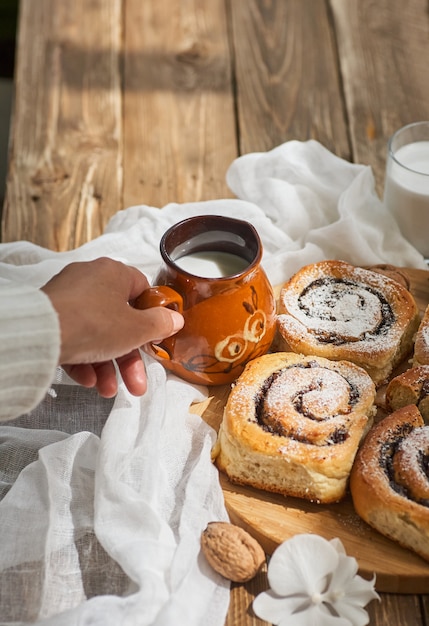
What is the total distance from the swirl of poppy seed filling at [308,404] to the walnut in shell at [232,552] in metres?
0.19

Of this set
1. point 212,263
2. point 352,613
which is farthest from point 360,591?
point 212,263

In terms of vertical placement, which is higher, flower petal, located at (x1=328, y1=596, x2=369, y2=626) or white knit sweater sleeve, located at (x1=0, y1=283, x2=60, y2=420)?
white knit sweater sleeve, located at (x1=0, y1=283, x2=60, y2=420)

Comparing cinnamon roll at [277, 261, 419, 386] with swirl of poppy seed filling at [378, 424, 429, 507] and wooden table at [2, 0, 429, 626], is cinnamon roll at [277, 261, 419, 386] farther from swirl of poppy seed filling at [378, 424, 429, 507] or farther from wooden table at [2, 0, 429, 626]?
wooden table at [2, 0, 429, 626]

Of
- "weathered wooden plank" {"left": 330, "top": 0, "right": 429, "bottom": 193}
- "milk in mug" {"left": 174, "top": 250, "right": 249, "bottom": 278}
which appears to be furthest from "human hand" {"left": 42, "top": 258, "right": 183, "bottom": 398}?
"weathered wooden plank" {"left": 330, "top": 0, "right": 429, "bottom": 193}

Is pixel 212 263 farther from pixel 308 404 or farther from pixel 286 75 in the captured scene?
pixel 286 75

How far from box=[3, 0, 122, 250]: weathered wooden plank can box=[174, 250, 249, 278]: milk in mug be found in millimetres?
599

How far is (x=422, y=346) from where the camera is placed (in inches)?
64.4

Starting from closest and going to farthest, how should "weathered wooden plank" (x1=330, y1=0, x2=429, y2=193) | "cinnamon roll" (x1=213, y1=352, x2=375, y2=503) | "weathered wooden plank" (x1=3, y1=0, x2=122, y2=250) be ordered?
"cinnamon roll" (x1=213, y1=352, x2=375, y2=503) < "weathered wooden plank" (x1=3, y1=0, x2=122, y2=250) < "weathered wooden plank" (x1=330, y1=0, x2=429, y2=193)

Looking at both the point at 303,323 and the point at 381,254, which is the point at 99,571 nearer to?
the point at 303,323

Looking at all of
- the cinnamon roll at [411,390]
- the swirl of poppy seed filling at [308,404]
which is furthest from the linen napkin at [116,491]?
the cinnamon roll at [411,390]

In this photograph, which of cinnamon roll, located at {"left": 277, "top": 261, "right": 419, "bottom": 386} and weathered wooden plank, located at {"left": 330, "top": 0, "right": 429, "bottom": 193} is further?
weathered wooden plank, located at {"left": 330, "top": 0, "right": 429, "bottom": 193}

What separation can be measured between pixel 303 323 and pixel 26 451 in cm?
60

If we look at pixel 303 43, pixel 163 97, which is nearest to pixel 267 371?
pixel 163 97

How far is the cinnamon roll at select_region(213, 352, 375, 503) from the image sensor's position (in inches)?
56.3
